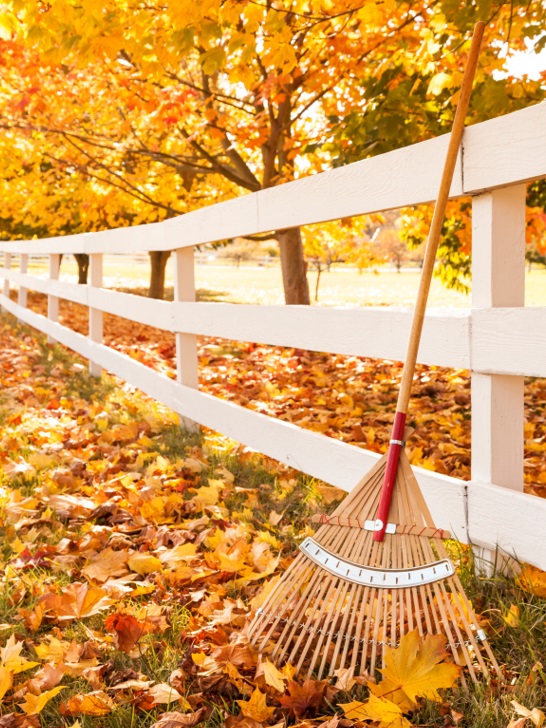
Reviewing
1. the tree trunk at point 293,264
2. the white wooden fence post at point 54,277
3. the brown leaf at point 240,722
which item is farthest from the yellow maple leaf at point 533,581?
the white wooden fence post at point 54,277

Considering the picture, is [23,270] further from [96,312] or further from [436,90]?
[436,90]

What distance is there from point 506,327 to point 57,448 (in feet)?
9.27

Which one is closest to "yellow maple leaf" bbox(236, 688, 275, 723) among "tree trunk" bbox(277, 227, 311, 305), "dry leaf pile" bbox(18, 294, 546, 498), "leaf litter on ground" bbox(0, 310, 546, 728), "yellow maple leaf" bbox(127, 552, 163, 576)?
"leaf litter on ground" bbox(0, 310, 546, 728)

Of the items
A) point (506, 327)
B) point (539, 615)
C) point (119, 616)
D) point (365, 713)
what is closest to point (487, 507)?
point (539, 615)

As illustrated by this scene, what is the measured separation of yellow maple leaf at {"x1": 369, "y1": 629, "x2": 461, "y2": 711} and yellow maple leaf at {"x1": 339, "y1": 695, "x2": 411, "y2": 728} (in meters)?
0.04

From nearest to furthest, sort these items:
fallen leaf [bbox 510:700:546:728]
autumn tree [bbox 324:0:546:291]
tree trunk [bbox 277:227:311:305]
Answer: fallen leaf [bbox 510:700:546:728], autumn tree [bbox 324:0:546:291], tree trunk [bbox 277:227:311:305]

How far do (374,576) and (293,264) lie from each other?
6.71 metres

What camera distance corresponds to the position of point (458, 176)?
2174mm

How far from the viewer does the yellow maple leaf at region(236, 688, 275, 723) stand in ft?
5.69

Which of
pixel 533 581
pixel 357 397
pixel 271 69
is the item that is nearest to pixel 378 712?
pixel 533 581

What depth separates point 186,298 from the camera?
447 centimetres

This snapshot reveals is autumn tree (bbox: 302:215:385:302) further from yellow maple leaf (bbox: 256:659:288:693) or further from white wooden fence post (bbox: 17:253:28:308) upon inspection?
yellow maple leaf (bbox: 256:659:288:693)

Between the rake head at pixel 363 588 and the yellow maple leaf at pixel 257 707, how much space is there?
0.12 metres

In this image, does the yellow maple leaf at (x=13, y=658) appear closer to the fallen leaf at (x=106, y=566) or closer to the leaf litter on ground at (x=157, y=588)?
the leaf litter on ground at (x=157, y=588)
